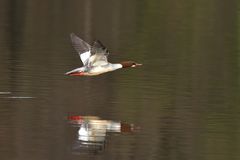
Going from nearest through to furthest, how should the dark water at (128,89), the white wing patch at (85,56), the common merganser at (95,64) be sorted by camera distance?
the dark water at (128,89) < the common merganser at (95,64) < the white wing patch at (85,56)

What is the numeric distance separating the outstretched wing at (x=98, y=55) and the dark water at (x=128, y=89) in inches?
34.9

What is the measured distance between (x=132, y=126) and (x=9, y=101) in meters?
2.93

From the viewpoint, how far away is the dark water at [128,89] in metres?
14.1

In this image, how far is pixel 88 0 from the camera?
4291 centimetres

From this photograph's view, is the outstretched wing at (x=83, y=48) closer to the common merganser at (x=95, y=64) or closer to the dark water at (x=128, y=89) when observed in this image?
the common merganser at (x=95, y=64)

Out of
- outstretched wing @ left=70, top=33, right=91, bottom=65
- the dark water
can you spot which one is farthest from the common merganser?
the dark water

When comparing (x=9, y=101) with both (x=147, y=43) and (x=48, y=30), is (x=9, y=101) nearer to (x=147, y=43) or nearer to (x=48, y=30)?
(x=147, y=43)

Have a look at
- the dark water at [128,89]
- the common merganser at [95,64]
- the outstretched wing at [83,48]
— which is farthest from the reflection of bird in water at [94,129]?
the outstretched wing at [83,48]

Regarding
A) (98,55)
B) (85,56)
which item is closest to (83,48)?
(85,56)

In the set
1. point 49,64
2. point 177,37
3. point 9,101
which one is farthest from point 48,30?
point 9,101

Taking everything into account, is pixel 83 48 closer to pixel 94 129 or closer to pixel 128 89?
pixel 128 89

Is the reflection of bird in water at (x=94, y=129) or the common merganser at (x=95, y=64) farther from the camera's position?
the common merganser at (x=95, y=64)

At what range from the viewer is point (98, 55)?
16.5 m

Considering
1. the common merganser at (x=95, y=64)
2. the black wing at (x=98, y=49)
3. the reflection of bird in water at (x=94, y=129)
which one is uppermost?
the black wing at (x=98, y=49)
